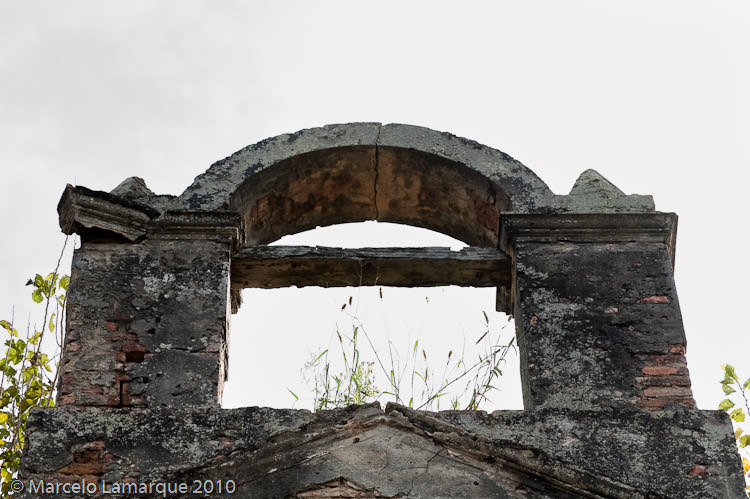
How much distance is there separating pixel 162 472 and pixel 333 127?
2.85 meters

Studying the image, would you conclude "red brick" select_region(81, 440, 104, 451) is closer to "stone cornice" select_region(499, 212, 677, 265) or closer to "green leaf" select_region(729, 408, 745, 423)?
"stone cornice" select_region(499, 212, 677, 265)

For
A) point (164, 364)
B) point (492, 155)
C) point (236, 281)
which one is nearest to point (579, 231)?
point (492, 155)

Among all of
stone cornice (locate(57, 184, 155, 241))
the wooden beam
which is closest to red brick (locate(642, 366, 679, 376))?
the wooden beam

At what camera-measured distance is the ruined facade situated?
5703mm

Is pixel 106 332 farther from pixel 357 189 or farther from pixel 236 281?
pixel 357 189

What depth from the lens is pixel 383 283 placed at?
24.6 ft

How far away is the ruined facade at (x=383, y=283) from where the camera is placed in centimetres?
570

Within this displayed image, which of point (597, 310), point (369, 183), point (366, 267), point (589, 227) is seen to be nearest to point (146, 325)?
point (366, 267)

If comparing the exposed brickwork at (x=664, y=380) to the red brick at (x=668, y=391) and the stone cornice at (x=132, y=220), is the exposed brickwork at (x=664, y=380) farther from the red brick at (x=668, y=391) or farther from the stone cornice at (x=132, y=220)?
the stone cornice at (x=132, y=220)

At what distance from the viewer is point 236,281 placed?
24.2ft

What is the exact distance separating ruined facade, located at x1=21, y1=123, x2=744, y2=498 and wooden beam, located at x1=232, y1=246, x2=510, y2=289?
0.01 metres

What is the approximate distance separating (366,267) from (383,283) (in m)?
0.18

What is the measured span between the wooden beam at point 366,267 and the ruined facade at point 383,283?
0.01 meters

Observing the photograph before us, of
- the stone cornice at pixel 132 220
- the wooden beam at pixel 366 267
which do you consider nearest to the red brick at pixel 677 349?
the wooden beam at pixel 366 267
